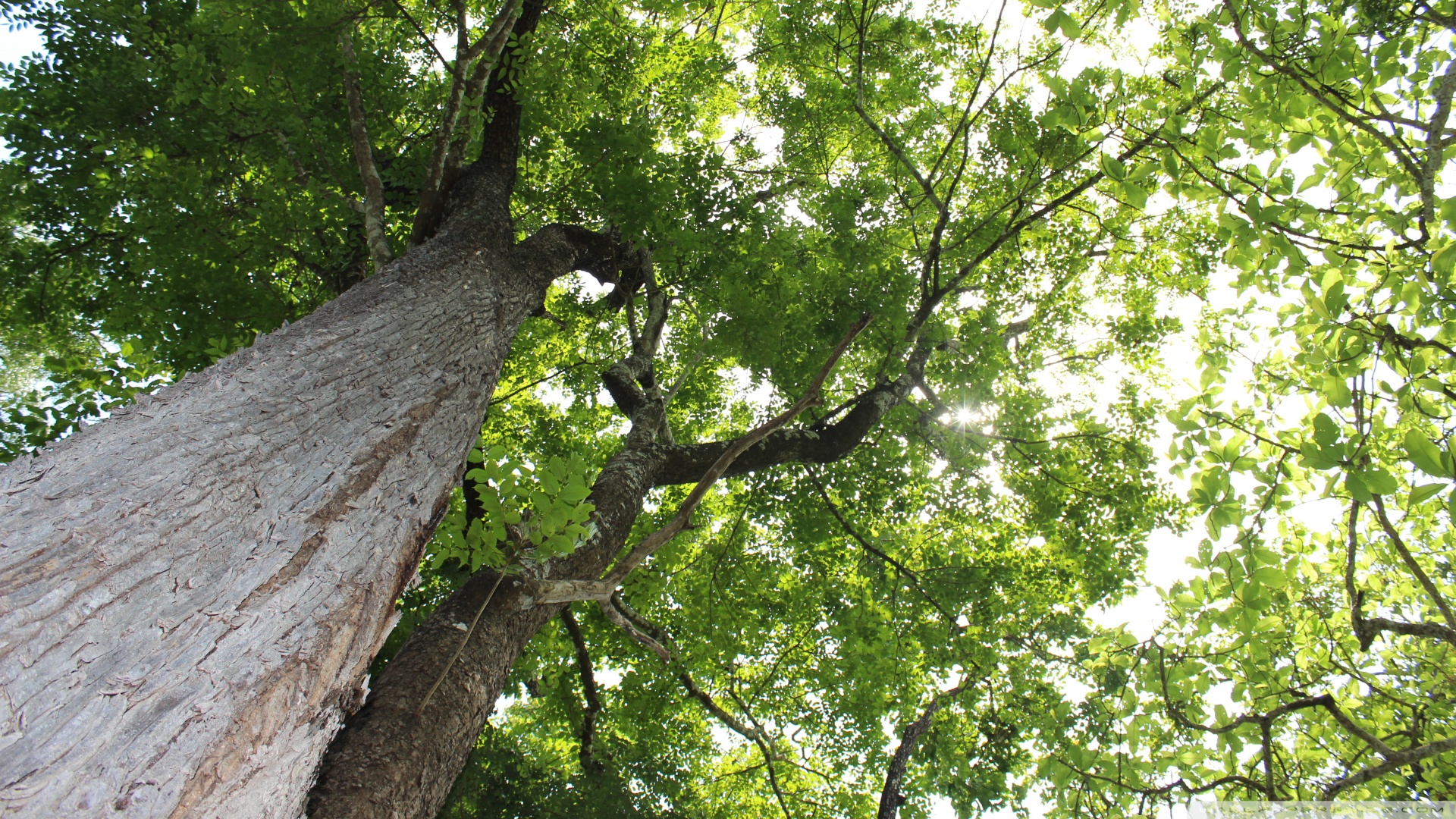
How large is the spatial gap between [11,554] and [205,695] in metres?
0.47

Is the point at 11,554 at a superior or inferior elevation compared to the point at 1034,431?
inferior

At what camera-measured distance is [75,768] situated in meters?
1.09

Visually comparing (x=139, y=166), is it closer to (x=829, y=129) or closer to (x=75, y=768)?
(x=75, y=768)

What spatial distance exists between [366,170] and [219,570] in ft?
11.4

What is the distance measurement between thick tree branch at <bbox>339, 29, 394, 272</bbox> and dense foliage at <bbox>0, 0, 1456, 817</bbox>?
0.20 meters

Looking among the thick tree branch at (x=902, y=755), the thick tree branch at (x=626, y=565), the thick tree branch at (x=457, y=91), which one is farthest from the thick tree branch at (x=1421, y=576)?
the thick tree branch at (x=457, y=91)

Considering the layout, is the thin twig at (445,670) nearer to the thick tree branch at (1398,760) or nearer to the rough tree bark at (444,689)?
the rough tree bark at (444,689)

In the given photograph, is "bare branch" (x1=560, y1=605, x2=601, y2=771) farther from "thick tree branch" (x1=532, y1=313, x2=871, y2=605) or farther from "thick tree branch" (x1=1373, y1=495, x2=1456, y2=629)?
"thick tree branch" (x1=1373, y1=495, x2=1456, y2=629)

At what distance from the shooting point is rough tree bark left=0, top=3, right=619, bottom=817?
1177 millimetres

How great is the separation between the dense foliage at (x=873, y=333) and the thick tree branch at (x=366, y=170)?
0.65 ft

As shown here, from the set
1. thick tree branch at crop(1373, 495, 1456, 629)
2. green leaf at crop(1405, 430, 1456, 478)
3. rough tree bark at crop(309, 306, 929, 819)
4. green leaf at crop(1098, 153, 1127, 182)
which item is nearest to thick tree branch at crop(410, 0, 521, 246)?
rough tree bark at crop(309, 306, 929, 819)

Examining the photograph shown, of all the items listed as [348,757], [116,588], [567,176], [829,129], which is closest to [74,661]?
[116,588]

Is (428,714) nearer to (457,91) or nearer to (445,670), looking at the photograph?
(445,670)

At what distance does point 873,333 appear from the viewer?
6.71m
